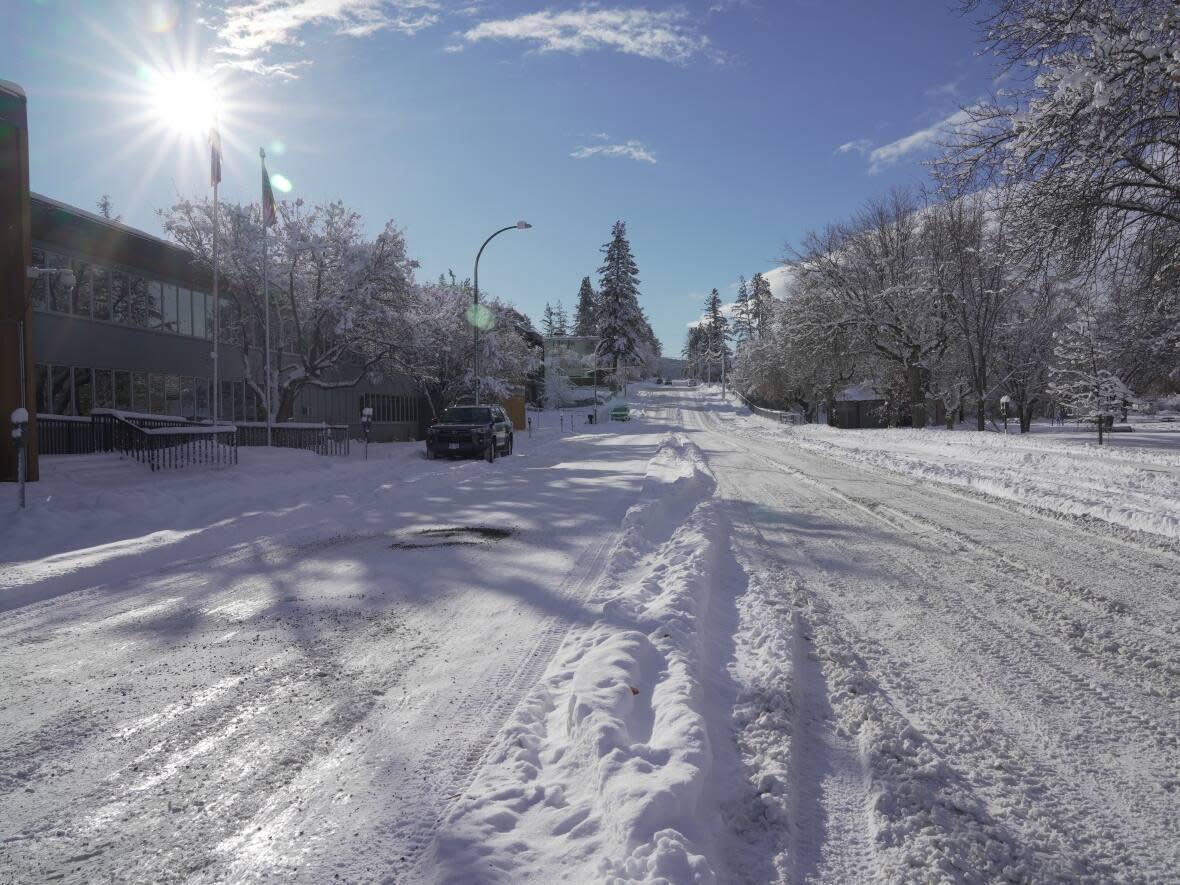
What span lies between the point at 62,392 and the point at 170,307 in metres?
5.99

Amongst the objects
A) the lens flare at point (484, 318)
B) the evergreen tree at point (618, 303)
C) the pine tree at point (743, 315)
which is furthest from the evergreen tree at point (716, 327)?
the lens flare at point (484, 318)

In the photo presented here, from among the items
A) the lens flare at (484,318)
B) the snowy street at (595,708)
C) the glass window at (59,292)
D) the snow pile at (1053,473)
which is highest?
the lens flare at (484,318)

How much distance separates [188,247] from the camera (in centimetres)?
2412

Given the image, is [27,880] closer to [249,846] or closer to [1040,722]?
[249,846]

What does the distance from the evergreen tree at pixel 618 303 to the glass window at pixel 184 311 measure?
2416 inches

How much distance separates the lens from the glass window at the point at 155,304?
24.6 m

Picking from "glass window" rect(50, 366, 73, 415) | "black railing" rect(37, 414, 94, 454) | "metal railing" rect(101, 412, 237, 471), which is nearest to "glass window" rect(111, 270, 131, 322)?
"glass window" rect(50, 366, 73, 415)

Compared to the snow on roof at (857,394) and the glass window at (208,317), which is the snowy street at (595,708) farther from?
the snow on roof at (857,394)

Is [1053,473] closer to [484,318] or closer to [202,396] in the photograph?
[202,396]

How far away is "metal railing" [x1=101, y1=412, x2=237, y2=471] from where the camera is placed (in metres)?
16.7

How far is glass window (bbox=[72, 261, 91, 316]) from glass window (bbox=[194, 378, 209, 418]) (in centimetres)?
530

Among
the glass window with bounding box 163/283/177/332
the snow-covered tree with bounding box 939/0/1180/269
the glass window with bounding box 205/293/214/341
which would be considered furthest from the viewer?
the glass window with bounding box 205/293/214/341

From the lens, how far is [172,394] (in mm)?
25531

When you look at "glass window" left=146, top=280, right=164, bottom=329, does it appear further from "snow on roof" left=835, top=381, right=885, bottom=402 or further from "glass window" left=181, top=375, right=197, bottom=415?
"snow on roof" left=835, top=381, right=885, bottom=402
